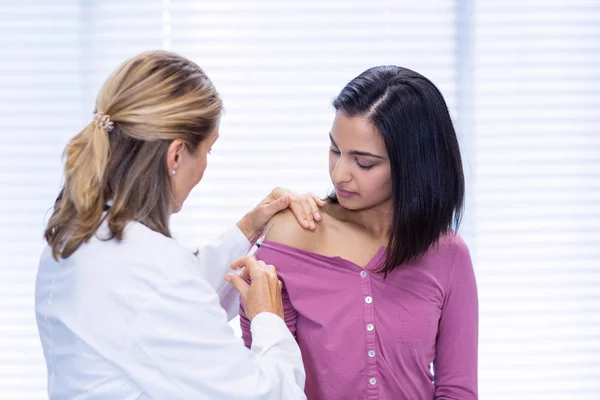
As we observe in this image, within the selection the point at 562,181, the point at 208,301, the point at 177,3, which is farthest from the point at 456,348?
the point at 177,3

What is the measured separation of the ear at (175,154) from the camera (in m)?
1.14

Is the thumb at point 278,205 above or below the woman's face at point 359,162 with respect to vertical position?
below

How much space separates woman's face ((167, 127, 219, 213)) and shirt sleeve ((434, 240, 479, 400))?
0.64m

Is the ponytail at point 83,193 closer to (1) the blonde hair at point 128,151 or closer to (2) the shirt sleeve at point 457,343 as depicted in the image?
(1) the blonde hair at point 128,151

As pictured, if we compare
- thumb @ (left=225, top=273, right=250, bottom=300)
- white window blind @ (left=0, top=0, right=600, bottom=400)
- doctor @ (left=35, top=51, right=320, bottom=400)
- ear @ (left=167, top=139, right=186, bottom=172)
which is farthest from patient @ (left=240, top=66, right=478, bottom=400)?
white window blind @ (left=0, top=0, right=600, bottom=400)

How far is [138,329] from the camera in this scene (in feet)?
3.46

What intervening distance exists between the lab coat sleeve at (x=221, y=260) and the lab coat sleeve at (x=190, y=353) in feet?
1.41

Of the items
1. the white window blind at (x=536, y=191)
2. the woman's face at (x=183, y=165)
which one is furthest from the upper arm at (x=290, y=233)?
the white window blind at (x=536, y=191)

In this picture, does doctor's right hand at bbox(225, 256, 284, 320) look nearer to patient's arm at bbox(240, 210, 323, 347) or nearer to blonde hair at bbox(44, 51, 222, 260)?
patient's arm at bbox(240, 210, 323, 347)

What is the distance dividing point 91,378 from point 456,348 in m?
0.80

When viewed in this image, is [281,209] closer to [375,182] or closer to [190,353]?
[375,182]

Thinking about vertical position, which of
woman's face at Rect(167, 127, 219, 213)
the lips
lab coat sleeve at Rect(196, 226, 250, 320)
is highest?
woman's face at Rect(167, 127, 219, 213)

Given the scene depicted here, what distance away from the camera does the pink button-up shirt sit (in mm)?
1459

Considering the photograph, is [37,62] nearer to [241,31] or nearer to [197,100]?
[241,31]
